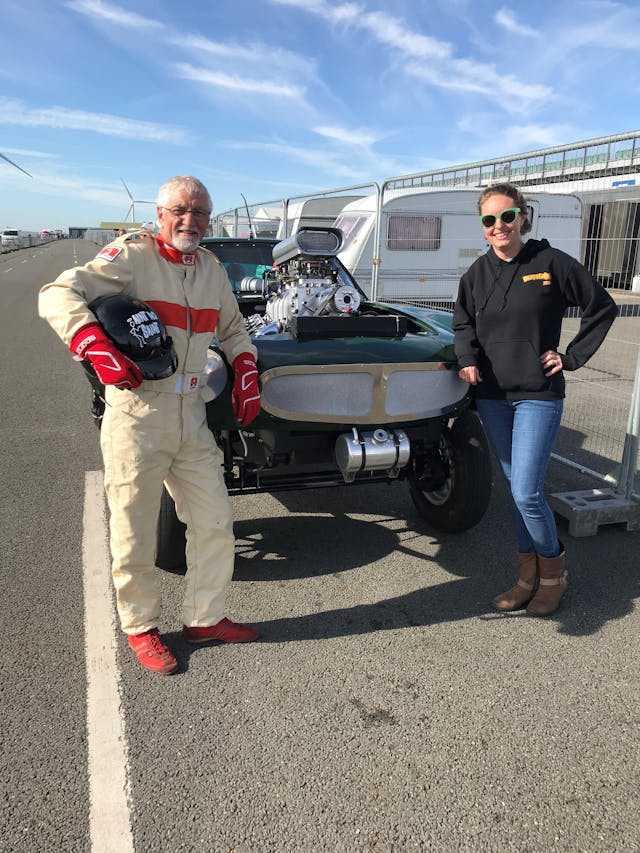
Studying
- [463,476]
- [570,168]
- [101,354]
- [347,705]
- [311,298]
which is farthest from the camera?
[570,168]

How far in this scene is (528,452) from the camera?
297 cm

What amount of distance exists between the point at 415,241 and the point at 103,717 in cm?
1134

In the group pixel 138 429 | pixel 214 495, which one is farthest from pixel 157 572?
pixel 138 429

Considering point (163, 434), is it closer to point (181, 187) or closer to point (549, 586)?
point (181, 187)

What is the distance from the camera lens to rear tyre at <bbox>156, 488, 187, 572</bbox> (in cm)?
321

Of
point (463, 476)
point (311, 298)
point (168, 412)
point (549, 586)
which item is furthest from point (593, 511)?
point (168, 412)

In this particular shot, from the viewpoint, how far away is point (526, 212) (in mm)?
2971

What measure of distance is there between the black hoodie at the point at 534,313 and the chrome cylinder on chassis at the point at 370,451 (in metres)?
0.56

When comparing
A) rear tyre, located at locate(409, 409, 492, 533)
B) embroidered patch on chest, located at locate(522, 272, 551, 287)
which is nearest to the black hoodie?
embroidered patch on chest, located at locate(522, 272, 551, 287)

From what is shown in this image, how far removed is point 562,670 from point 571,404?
146 inches

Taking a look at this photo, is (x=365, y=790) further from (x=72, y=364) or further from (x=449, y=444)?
(x=72, y=364)

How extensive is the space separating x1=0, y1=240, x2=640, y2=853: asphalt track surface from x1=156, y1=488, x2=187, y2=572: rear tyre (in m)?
0.10

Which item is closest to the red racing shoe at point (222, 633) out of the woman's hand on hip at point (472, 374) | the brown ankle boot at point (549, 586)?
the brown ankle boot at point (549, 586)

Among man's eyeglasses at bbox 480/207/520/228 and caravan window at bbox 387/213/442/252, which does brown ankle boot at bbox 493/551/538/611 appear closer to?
man's eyeglasses at bbox 480/207/520/228
